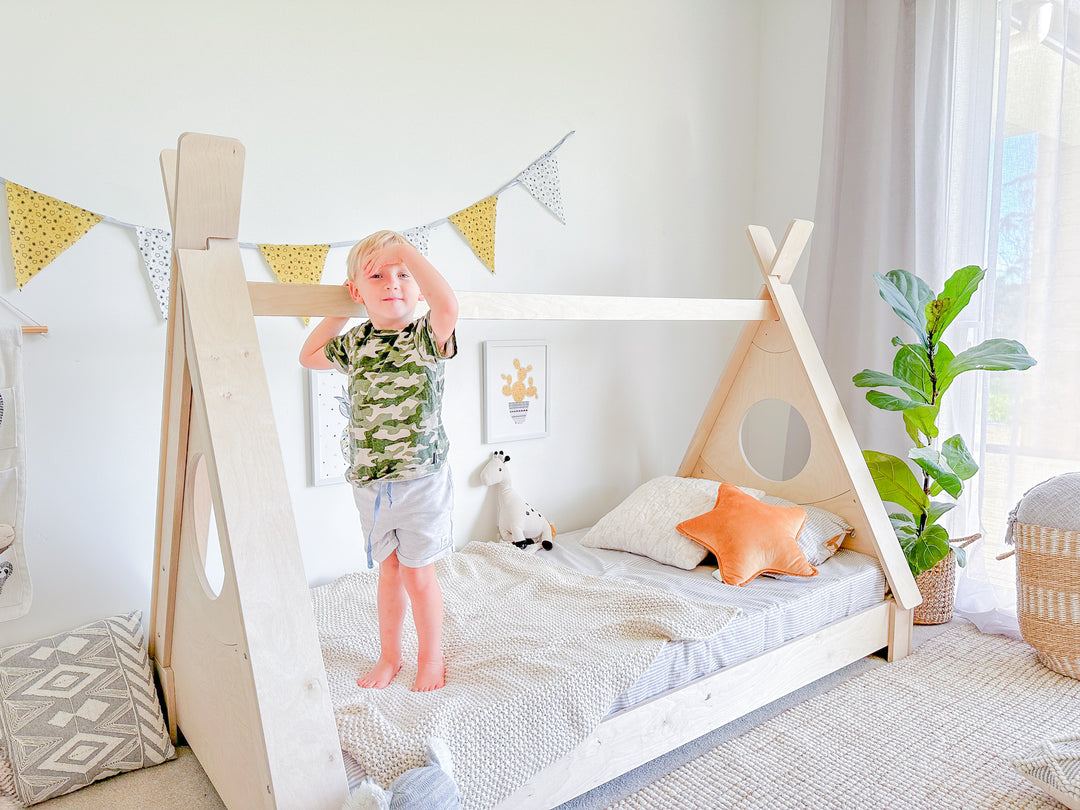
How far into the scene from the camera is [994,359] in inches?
82.4

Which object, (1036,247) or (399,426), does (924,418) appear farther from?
(399,426)

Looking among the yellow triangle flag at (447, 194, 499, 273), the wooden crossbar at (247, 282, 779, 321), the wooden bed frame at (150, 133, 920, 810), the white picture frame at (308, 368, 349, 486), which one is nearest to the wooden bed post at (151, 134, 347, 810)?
the wooden bed frame at (150, 133, 920, 810)

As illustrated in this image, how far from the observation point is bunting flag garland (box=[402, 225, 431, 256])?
214 cm

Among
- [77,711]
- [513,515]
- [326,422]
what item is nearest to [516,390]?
[513,515]

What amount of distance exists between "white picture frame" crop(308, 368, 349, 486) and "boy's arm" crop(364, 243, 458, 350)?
802 millimetres

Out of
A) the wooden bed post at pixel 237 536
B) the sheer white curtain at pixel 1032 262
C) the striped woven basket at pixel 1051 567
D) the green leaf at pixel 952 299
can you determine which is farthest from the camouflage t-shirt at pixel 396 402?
the sheer white curtain at pixel 1032 262

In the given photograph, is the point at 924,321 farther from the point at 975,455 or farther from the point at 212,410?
the point at 212,410

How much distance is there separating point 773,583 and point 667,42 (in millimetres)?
1891

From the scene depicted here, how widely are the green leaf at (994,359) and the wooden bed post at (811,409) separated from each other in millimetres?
349

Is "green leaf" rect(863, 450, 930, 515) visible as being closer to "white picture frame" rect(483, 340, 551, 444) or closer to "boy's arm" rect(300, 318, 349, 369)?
"white picture frame" rect(483, 340, 551, 444)

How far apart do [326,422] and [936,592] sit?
6.22 ft

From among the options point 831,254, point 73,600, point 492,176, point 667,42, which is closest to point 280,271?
point 492,176

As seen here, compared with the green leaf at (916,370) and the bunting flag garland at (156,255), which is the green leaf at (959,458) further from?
the bunting flag garland at (156,255)

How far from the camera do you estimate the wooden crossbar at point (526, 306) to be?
4.32 feet
